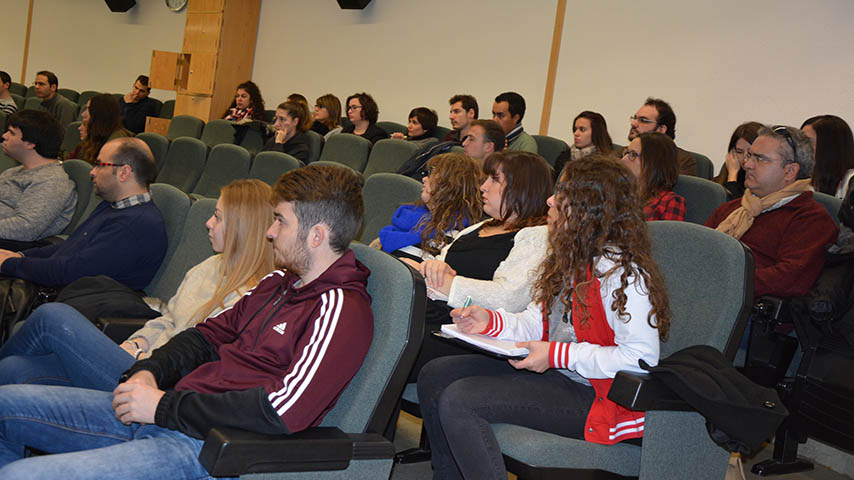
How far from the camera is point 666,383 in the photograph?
1.64m

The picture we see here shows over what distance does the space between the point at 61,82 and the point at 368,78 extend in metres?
6.86

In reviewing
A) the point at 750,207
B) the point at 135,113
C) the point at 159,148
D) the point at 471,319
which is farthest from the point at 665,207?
the point at 135,113

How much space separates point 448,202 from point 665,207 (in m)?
0.92

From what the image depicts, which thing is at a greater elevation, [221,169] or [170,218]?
[221,169]

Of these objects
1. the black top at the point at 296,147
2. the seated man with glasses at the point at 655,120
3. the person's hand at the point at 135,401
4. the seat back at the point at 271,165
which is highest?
the seated man with glasses at the point at 655,120

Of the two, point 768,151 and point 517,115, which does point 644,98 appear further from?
point 768,151

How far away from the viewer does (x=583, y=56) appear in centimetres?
576

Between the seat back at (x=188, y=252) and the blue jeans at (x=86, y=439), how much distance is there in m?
1.06

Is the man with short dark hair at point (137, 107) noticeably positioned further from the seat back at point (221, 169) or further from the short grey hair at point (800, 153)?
the short grey hair at point (800, 153)

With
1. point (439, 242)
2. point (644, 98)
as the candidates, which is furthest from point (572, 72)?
point (439, 242)

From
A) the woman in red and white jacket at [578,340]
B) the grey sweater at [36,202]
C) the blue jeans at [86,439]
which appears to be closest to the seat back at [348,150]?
the grey sweater at [36,202]

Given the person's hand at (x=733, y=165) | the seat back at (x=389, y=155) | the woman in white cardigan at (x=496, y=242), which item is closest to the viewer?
the woman in white cardigan at (x=496, y=242)

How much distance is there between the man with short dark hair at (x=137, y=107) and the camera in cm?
802

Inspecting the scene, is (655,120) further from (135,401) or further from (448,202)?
(135,401)
